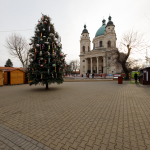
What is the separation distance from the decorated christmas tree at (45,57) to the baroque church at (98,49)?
46.1 m

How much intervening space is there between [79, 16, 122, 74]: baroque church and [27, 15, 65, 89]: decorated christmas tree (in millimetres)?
46066

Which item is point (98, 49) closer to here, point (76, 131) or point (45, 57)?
point (45, 57)

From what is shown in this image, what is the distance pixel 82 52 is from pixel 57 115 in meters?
64.9

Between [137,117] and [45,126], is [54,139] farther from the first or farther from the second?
[137,117]

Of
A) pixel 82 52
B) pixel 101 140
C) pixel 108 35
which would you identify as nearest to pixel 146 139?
pixel 101 140

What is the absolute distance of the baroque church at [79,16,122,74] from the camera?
55.3 m

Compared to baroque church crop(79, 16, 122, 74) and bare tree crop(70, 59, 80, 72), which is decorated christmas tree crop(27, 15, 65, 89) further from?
bare tree crop(70, 59, 80, 72)

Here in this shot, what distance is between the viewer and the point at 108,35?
56.1 meters

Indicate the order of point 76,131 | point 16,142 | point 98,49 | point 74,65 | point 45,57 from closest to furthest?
point 16,142 → point 76,131 → point 45,57 → point 98,49 → point 74,65

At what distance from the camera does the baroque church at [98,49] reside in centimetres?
5531

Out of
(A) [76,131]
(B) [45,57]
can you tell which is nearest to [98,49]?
(B) [45,57]

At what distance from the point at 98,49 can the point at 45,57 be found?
54142mm

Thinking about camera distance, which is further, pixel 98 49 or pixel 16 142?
pixel 98 49

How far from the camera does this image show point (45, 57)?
9.95m
